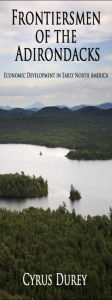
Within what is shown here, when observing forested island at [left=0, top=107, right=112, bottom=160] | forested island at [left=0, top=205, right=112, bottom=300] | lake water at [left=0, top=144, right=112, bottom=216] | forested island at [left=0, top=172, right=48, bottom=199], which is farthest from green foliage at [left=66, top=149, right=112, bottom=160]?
forested island at [left=0, top=205, right=112, bottom=300]

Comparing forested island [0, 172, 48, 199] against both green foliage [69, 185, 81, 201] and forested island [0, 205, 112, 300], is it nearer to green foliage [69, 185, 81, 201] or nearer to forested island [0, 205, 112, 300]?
green foliage [69, 185, 81, 201]

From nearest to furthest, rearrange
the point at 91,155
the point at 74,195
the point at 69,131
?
the point at 74,195 < the point at 91,155 < the point at 69,131

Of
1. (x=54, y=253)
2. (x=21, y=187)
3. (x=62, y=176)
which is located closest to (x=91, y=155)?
(x=62, y=176)

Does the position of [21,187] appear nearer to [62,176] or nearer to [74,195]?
[74,195]

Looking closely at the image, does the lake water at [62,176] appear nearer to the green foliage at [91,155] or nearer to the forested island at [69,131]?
the green foliage at [91,155]

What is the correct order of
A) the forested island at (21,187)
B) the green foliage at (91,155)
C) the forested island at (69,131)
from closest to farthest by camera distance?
1. the forested island at (21,187)
2. the green foliage at (91,155)
3. the forested island at (69,131)

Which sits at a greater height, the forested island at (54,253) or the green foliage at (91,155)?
the green foliage at (91,155)

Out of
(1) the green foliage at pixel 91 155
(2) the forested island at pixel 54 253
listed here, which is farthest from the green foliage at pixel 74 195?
(1) the green foliage at pixel 91 155
